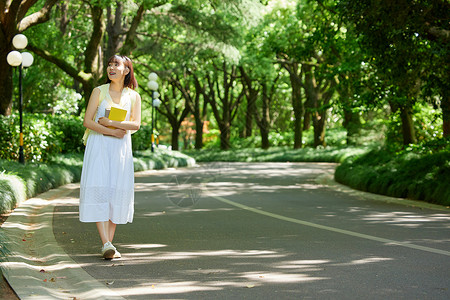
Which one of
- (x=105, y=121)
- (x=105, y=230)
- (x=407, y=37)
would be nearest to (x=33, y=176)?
(x=105, y=230)

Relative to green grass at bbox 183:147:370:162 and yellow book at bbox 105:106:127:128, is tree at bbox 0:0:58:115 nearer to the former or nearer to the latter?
yellow book at bbox 105:106:127:128

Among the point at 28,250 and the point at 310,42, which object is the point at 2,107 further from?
A: the point at 28,250

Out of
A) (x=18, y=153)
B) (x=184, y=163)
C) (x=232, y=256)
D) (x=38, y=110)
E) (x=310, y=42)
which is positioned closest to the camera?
(x=232, y=256)

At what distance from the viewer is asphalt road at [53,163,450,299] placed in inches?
210

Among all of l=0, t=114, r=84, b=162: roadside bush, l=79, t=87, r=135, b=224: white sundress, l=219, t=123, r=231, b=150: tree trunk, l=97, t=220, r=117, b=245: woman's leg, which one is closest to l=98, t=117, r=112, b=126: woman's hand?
l=79, t=87, r=135, b=224: white sundress

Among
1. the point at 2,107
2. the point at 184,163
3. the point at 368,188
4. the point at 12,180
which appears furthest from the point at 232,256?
the point at 184,163

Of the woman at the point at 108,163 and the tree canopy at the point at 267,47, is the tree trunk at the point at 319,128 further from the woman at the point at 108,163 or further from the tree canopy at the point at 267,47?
the woman at the point at 108,163

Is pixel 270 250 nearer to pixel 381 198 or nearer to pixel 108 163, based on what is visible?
pixel 108 163

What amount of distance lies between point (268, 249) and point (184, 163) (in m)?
22.9

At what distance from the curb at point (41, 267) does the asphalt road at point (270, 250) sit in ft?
0.55

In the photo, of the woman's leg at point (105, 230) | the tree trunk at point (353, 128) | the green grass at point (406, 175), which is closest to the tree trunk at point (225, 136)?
the tree trunk at point (353, 128)

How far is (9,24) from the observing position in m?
18.6

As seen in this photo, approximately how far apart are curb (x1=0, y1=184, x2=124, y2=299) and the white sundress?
596 millimetres

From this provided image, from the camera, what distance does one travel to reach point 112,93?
677cm
